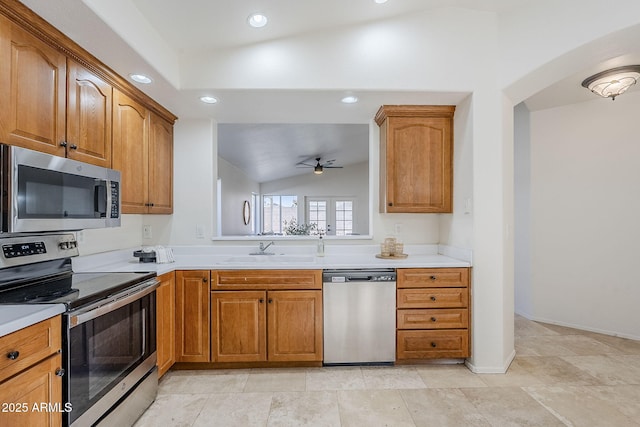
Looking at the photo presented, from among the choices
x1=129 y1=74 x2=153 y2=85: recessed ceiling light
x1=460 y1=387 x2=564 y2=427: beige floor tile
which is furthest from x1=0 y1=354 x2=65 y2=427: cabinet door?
x1=460 y1=387 x2=564 y2=427: beige floor tile

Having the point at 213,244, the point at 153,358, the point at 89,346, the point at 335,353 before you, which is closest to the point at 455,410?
the point at 335,353

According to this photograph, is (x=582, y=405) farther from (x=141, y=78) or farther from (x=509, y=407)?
(x=141, y=78)

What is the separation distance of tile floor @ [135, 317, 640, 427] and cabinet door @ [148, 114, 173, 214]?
4.54 ft

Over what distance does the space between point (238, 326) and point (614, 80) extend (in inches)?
142

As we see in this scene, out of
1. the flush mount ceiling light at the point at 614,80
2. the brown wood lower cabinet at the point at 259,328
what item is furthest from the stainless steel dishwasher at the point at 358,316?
the flush mount ceiling light at the point at 614,80

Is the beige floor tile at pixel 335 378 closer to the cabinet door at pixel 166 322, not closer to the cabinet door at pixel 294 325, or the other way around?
the cabinet door at pixel 294 325

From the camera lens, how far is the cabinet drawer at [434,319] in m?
2.53

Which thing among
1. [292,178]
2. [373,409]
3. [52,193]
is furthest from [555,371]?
[292,178]

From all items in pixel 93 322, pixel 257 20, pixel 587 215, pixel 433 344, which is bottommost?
pixel 433 344

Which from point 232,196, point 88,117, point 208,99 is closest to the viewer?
point 88,117

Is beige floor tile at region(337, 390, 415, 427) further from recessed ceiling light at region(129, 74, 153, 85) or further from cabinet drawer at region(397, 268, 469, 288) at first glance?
recessed ceiling light at region(129, 74, 153, 85)

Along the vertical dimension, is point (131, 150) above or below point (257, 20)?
below

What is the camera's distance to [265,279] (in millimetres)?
2484

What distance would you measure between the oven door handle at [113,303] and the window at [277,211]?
24.9 feet
